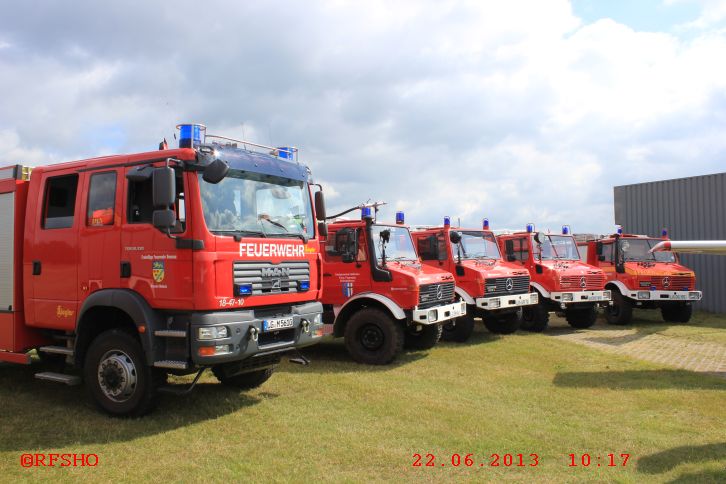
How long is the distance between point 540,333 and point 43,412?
986 cm

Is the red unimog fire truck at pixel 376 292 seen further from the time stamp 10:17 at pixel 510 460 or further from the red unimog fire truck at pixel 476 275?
the time stamp 10:17 at pixel 510 460

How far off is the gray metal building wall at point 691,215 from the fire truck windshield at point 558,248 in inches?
238

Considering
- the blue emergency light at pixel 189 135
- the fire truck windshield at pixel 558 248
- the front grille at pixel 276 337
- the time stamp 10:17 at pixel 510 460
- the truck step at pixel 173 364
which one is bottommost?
the time stamp 10:17 at pixel 510 460

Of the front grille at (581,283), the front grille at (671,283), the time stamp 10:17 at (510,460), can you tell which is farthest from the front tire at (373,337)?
the front grille at (671,283)

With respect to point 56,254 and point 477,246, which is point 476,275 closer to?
point 477,246

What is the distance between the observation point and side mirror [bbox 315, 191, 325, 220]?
6637mm

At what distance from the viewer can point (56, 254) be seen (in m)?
5.92

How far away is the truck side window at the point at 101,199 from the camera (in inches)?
219

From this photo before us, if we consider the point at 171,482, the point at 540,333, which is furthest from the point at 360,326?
the point at 540,333

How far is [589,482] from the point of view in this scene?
4.11 meters

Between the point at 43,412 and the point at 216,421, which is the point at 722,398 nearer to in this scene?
the point at 216,421

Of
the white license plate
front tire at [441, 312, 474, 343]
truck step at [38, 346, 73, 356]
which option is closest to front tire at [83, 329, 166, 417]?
truck step at [38, 346, 73, 356]

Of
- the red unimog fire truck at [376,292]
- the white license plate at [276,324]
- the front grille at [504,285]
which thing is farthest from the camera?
the front grille at [504,285]

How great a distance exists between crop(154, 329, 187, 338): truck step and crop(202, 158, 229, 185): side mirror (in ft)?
4.65
